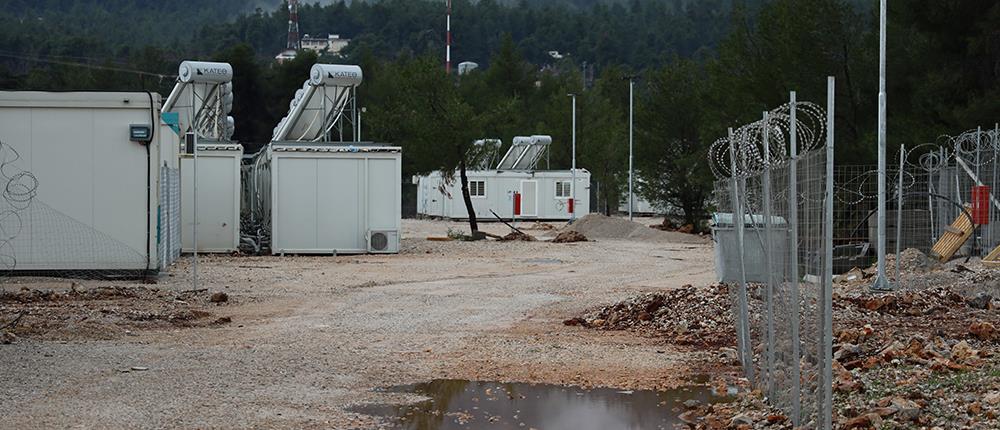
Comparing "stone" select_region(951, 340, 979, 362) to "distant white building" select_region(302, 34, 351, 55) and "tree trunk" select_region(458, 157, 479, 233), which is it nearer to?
"tree trunk" select_region(458, 157, 479, 233)

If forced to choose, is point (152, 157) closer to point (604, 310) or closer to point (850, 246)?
point (604, 310)

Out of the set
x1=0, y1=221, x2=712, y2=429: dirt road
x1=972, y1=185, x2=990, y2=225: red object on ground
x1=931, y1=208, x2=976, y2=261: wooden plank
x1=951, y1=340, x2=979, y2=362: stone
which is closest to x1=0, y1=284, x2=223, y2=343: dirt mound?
x1=0, y1=221, x2=712, y2=429: dirt road

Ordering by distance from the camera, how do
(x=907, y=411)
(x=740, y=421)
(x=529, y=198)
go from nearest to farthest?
(x=907, y=411)
(x=740, y=421)
(x=529, y=198)

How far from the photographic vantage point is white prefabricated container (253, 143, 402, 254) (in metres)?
30.0

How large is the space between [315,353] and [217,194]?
1853 centimetres

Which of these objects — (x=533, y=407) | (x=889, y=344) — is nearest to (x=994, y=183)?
(x=889, y=344)

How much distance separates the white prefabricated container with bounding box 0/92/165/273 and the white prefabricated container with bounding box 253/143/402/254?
8773mm

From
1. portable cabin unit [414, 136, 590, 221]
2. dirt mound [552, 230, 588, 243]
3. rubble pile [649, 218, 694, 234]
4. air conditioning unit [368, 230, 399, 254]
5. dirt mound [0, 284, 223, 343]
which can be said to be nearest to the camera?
dirt mound [0, 284, 223, 343]

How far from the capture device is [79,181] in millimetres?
20938

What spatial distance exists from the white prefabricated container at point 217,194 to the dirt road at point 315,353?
23.5 feet

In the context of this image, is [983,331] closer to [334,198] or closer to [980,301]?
[980,301]

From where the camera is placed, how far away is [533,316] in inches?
642

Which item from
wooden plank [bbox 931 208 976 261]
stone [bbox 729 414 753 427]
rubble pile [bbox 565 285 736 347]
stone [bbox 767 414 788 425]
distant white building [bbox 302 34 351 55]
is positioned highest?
distant white building [bbox 302 34 351 55]

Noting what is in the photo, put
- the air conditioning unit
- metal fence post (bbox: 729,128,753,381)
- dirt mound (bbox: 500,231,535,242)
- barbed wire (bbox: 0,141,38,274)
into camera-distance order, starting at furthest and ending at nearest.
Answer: dirt mound (bbox: 500,231,535,242), the air conditioning unit, barbed wire (bbox: 0,141,38,274), metal fence post (bbox: 729,128,753,381)
